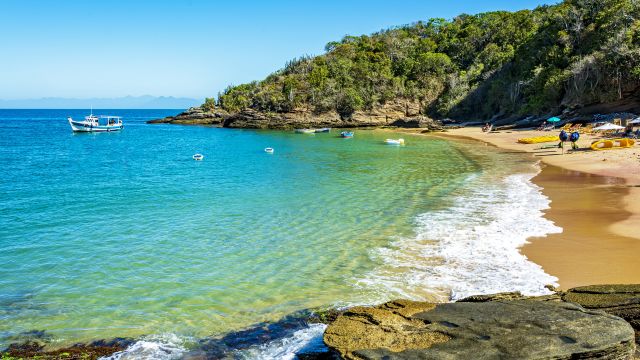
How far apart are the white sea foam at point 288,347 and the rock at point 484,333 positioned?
111 cm

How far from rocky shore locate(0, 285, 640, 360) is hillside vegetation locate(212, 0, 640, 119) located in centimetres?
4852

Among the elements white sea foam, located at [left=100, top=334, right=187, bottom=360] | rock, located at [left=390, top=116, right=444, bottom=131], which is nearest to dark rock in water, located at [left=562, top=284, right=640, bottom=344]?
white sea foam, located at [left=100, top=334, right=187, bottom=360]

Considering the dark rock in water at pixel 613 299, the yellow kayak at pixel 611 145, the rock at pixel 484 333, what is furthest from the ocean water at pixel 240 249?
the yellow kayak at pixel 611 145

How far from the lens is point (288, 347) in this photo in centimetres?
779

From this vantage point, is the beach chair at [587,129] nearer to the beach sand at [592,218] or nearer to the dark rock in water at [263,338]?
the beach sand at [592,218]

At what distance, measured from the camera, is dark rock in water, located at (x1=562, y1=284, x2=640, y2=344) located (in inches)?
260

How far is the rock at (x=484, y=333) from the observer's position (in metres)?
5.43

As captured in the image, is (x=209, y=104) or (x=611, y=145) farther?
(x=209, y=104)

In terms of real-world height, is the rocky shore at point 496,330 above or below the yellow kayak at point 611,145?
below

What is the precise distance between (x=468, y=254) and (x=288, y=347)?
658 cm

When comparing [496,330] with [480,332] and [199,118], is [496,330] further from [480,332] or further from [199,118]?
[199,118]

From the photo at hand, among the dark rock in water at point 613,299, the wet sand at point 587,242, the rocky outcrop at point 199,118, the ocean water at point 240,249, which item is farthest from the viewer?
the rocky outcrop at point 199,118

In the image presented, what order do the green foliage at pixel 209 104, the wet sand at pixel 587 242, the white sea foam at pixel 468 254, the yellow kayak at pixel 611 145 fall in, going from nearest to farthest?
the white sea foam at pixel 468 254 < the wet sand at pixel 587 242 < the yellow kayak at pixel 611 145 < the green foliage at pixel 209 104

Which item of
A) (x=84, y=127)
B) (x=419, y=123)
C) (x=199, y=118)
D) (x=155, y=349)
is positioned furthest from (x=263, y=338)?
(x=199, y=118)
